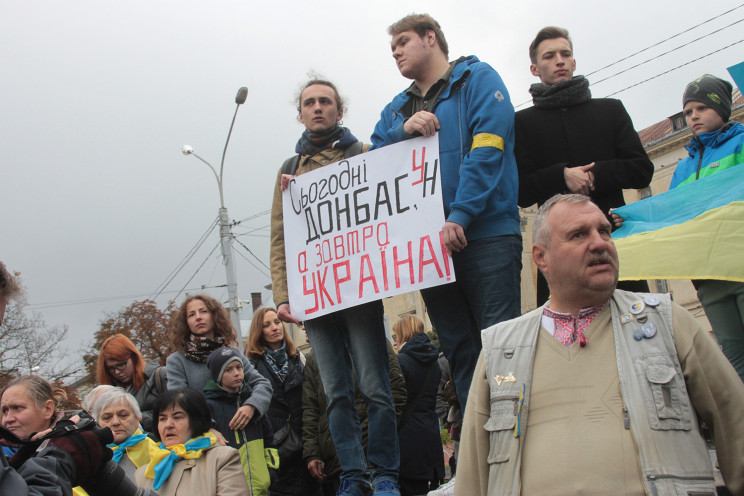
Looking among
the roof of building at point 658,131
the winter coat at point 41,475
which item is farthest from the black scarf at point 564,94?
the roof of building at point 658,131

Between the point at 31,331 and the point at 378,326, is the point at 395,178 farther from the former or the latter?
the point at 31,331

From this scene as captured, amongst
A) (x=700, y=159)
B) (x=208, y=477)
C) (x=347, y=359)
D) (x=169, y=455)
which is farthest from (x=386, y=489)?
(x=700, y=159)

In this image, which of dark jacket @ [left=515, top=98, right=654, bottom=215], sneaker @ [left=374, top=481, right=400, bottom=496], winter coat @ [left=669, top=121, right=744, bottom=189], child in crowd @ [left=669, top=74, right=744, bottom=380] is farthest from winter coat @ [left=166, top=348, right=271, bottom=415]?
winter coat @ [left=669, top=121, right=744, bottom=189]

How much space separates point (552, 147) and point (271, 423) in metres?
3.12

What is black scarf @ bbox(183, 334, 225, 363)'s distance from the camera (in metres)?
5.79

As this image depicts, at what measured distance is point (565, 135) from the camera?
4.61 metres

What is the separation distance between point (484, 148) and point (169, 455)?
106 inches

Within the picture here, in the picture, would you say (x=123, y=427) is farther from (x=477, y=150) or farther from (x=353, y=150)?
(x=477, y=150)

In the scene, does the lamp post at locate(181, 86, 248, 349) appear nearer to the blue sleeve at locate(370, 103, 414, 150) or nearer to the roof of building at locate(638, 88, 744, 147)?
the blue sleeve at locate(370, 103, 414, 150)

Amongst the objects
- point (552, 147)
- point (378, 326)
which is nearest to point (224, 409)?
point (378, 326)

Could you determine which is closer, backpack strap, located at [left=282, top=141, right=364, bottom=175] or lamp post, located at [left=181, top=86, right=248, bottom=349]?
backpack strap, located at [left=282, top=141, right=364, bottom=175]

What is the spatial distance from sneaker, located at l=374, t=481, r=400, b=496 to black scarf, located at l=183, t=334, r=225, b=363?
2074 mm

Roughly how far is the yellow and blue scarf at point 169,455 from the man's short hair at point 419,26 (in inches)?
112

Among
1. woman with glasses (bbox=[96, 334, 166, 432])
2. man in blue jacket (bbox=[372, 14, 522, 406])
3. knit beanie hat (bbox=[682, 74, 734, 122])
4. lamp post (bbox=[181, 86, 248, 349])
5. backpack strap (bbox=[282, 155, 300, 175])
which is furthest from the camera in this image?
lamp post (bbox=[181, 86, 248, 349])
